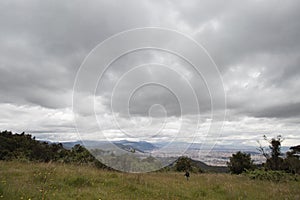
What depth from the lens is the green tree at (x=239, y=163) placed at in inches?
853

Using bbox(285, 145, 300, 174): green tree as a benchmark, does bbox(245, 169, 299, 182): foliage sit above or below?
below

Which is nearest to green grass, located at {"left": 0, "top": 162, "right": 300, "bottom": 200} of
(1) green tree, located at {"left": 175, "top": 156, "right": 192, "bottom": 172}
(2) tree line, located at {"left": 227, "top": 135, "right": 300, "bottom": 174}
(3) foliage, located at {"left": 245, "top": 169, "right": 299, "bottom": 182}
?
(3) foliage, located at {"left": 245, "top": 169, "right": 299, "bottom": 182}

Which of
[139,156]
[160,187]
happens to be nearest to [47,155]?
[139,156]

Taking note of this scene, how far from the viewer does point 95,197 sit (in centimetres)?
726

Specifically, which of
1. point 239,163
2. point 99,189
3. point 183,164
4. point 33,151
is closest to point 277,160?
A: point 239,163

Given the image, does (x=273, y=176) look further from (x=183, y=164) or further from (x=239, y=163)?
(x=183, y=164)

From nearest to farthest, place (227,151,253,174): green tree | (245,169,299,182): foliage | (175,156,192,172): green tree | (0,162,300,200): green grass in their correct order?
1. (0,162,300,200): green grass
2. (245,169,299,182): foliage
3. (227,151,253,174): green tree
4. (175,156,192,172): green tree

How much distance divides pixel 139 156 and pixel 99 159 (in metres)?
4.11

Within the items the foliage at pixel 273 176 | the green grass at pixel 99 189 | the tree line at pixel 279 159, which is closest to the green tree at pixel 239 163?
the tree line at pixel 279 159

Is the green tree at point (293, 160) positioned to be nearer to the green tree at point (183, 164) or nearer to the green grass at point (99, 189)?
the green tree at point (183, 164)

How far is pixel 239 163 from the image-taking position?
71.9ft

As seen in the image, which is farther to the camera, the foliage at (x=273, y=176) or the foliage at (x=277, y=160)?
the foliage at (x=277, y=160)

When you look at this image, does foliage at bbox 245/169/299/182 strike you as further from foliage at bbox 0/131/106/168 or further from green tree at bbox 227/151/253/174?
foliage at bbox 0/131/106/168

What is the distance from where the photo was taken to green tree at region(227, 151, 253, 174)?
21.7 meters
